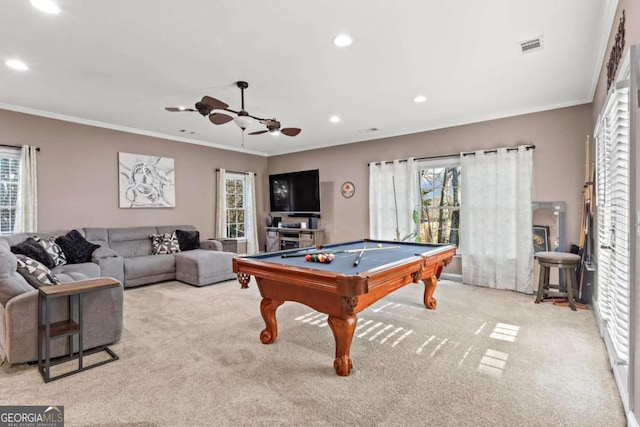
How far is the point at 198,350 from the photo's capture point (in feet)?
8.79

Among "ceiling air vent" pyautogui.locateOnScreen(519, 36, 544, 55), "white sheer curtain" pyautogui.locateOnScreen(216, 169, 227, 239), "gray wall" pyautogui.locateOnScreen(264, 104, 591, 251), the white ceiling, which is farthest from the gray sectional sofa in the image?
"ceiling air vent" pyautogui.locateOnScreen(519, 36, 544, 55)

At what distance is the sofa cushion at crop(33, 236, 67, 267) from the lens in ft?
13.5

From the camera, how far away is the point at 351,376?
7.39 ft

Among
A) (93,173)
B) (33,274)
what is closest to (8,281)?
(33,274)

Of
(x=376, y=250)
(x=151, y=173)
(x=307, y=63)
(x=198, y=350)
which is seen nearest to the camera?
(x=198, y=350)

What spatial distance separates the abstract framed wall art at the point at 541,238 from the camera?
4.44 m

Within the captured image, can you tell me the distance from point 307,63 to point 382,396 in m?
2.83

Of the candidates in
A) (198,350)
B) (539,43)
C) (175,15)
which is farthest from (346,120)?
(198,350)

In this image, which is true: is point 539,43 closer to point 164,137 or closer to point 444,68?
point 444,68

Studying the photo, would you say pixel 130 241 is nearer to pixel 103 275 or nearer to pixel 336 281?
pixel 103 275

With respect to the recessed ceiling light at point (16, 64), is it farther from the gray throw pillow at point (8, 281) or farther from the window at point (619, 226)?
the window at point (619, 226)

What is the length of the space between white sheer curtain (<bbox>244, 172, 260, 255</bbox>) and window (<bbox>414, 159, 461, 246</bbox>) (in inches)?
143

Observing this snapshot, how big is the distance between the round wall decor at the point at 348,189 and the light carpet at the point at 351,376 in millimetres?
3296

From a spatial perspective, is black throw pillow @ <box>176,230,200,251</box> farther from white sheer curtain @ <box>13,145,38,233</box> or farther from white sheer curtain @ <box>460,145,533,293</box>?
white sheer curtain @ <box>460,145,533,293</box>
